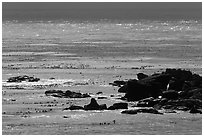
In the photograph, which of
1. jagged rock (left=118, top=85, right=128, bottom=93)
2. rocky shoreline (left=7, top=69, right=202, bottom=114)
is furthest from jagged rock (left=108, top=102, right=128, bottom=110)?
jagged rock (left=118, top=85, right=128, bottom=93)

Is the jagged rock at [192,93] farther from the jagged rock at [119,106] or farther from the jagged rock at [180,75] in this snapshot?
the jagged rock at [180,75]

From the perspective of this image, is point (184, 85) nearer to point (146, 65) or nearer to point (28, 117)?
point (28, 117)

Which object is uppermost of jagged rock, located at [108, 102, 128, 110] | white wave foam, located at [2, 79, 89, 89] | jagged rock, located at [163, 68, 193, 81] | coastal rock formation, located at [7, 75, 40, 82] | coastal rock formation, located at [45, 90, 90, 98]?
jagged rock, located at [163, 68, 193, 81]

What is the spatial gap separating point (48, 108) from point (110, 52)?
2035 inches

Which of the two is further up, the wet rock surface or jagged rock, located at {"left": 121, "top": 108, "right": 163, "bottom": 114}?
the wet rock surface

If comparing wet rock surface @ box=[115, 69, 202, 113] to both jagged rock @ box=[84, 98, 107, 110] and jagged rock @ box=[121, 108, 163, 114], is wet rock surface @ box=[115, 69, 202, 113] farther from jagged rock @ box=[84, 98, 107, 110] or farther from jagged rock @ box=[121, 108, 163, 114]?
jagged rock @ box=[84, 98, 107, 110]

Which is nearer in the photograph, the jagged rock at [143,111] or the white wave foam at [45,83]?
the jagged rock at [143,111]

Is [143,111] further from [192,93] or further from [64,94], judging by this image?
[64,94]

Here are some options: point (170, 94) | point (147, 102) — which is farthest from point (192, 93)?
point (147, 102)

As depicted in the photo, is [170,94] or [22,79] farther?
[22,79]

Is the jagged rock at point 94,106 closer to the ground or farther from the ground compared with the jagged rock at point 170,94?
closer to the ground

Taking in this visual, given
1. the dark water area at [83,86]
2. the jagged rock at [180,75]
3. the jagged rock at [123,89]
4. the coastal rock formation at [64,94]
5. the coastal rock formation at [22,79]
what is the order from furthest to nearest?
the coastal rock formation at [22,79], the jagged rock at [180,75], the jagged rock at [123,89], the coastal rock formation at [64,94], the dark water area at [83,86]

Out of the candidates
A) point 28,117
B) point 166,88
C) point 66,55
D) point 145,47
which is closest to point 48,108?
point 28,117

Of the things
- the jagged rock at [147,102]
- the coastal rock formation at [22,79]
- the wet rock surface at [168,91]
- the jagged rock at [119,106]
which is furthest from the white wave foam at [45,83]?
the jagged rock at [119,106]
